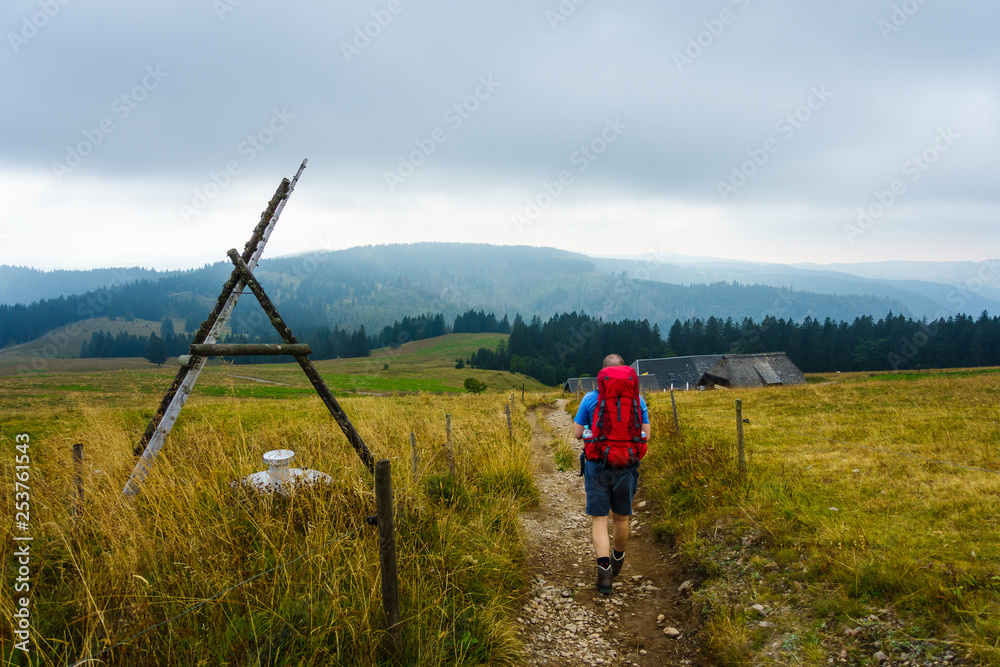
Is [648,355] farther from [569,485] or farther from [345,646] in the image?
[345,646]

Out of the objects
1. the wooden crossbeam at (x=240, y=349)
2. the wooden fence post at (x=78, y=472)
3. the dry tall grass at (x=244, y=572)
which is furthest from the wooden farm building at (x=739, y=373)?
the wooden fence post at (x=78, y=472)

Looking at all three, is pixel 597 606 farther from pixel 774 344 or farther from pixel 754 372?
pixel 774 344

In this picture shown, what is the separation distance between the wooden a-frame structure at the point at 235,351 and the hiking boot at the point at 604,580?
2960mm

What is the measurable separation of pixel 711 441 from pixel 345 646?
824cm

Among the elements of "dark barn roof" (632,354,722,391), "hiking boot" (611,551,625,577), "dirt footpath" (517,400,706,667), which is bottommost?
"dark barn roof" (632,354,722,391)

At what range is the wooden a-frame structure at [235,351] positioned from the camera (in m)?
5.37

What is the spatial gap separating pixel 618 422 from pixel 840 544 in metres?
2.49

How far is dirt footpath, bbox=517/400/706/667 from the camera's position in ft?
14.1

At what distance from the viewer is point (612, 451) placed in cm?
520

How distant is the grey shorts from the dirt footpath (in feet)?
3.12

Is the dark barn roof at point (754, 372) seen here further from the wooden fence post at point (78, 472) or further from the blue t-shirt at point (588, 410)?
the wooden fence post at point (78, 472)

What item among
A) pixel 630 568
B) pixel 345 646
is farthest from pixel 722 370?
pixel 345 646

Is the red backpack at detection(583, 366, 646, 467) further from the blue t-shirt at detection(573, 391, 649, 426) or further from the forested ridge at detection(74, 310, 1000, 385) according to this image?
the forested ridge at detection(74, 310, 1000, 385)

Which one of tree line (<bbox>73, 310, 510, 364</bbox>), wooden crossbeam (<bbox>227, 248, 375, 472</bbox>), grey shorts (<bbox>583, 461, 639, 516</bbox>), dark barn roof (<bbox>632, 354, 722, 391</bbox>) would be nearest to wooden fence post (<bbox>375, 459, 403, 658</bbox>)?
wooden crossbeam (<bbox>227, 248, 375, 472</bbox>)
